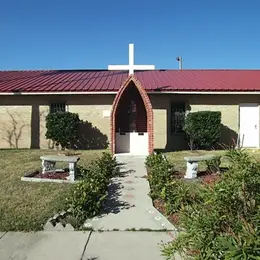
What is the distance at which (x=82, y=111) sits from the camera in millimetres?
16547

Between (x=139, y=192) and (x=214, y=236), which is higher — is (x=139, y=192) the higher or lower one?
the lower one

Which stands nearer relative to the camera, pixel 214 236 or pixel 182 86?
pixel 214 236

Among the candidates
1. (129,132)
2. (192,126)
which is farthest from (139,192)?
(192,126)

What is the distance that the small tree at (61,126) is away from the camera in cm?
1554

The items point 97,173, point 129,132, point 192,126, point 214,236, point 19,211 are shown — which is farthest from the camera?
point 192,126

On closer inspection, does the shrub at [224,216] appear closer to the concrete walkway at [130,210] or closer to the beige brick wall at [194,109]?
the concrete walkway at [130,210]

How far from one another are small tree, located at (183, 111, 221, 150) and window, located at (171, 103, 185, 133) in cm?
121

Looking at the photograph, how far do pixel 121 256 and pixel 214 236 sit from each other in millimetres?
1978

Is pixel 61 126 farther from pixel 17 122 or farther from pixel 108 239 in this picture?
pixel 108 239

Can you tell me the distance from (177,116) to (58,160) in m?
9.19

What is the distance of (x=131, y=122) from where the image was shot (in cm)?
1516

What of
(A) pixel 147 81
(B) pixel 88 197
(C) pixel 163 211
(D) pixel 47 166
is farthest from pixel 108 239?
(A) pixel 147 81

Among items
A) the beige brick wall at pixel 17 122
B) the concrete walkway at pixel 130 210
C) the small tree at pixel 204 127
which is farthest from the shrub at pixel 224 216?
the beige brick wall at pixel 17 122

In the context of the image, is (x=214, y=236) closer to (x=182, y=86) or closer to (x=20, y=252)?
(x=20, y=252)
